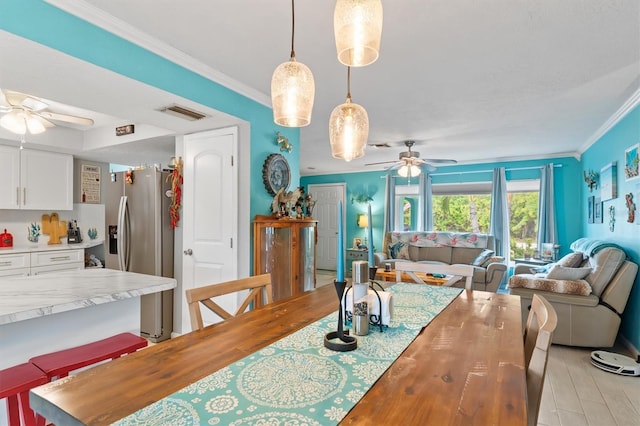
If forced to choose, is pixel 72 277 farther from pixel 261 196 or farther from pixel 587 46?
pixel 587 46

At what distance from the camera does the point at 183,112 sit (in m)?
2.62

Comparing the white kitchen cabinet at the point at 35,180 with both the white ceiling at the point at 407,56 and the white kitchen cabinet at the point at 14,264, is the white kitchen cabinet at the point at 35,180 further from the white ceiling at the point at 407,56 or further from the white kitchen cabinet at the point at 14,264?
the white ceiling at the point at 407,56

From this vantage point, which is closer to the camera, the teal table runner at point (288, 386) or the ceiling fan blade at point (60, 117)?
the teal table runner at point (288, 386)

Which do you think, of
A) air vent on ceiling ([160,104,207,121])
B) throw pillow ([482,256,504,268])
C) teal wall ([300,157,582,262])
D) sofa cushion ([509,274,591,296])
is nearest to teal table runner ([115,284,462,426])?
air vent on ceiling ([160,104,207,121])

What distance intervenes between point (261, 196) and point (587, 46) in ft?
8.44

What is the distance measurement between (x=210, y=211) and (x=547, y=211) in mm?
5278

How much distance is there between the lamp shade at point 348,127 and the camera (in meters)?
1.51

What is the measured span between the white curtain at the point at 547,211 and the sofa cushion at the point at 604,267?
2.32 metres

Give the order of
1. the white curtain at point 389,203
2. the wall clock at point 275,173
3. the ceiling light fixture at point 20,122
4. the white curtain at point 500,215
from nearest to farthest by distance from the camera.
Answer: the ceiling light fixture at point 20,122 → the wall clock at point 275,173 → the white curtain at point 500,215 → the white curtain at point 389,203

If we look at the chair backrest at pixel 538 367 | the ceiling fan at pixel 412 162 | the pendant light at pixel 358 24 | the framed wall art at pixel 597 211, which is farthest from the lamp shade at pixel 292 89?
the framed wall art at pixel 597 211

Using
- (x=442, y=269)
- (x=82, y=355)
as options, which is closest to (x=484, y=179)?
(x=442, y=269)

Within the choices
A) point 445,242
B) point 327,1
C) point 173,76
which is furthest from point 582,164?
point 173,76

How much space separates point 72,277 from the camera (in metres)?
2.01

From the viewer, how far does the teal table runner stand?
70cm
